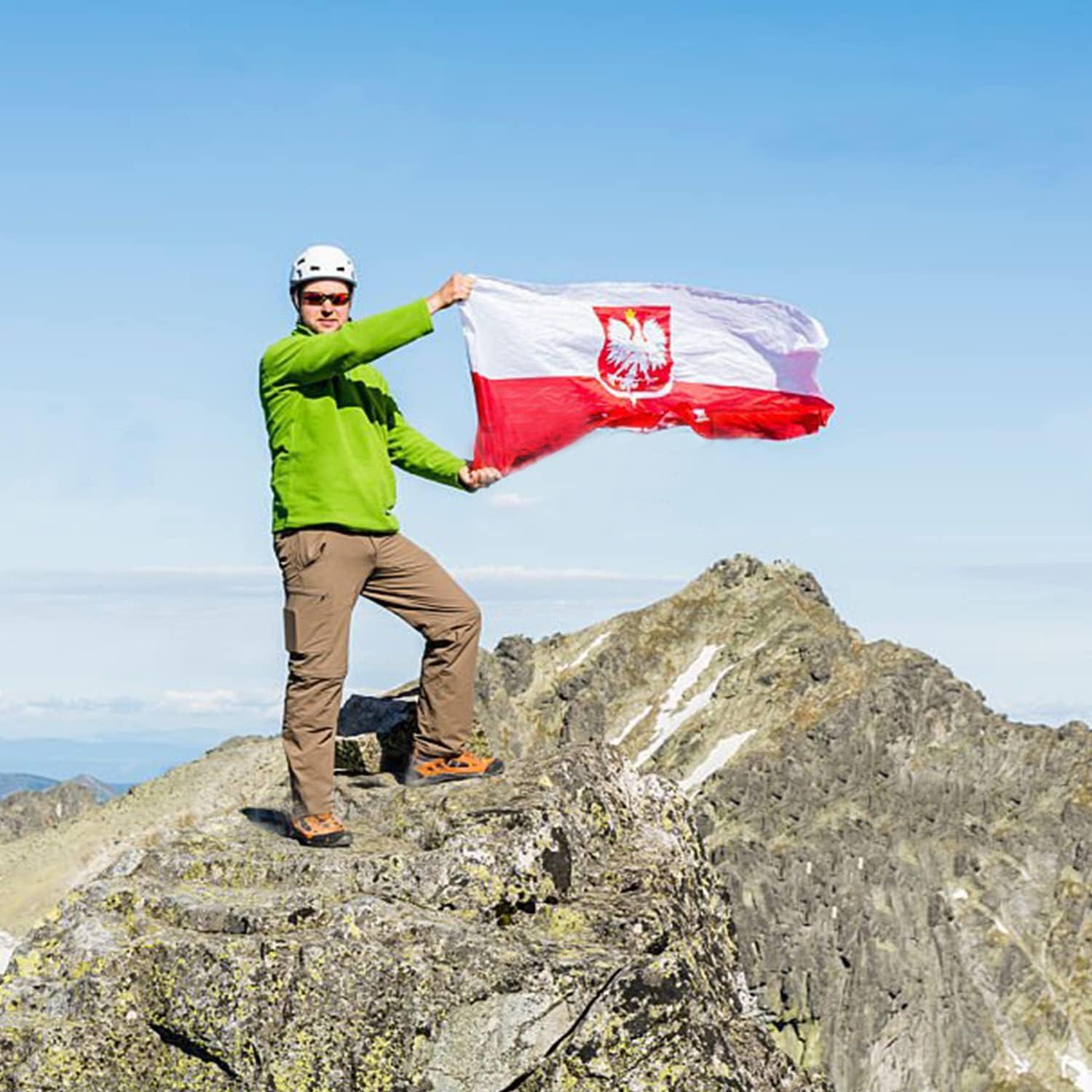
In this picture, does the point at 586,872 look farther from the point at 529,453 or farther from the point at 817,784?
the point at 817,784

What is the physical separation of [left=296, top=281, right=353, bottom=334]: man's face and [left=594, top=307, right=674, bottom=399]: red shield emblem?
3327 millimetres

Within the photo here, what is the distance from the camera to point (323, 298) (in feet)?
43.6

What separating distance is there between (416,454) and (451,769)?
296cm

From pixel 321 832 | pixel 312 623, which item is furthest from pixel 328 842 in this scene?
pixel 312 623

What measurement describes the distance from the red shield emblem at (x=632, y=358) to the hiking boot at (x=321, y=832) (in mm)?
5433

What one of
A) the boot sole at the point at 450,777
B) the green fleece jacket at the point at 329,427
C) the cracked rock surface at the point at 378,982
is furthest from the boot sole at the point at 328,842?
the green fleece jacket at the point at 329,427

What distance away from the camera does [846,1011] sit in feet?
613

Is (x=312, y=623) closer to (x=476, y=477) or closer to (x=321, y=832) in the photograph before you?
(x=321, y=832)

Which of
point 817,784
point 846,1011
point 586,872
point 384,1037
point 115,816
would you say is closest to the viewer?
point 384,1037

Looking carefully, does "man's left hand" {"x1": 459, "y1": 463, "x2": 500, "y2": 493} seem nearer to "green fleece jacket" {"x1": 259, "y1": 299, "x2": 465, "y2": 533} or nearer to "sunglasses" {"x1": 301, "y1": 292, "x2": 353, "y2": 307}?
"green fleece jacket" {"x1": 259, "y1": 299, "x2": 465, "y2": 533}

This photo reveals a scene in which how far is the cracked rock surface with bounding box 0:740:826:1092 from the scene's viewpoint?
10.2 meters

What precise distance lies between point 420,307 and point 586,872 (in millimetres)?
4737

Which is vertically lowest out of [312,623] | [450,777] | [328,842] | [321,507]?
[328,842]

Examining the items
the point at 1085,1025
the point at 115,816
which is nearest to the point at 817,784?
the point at 1085,1025
